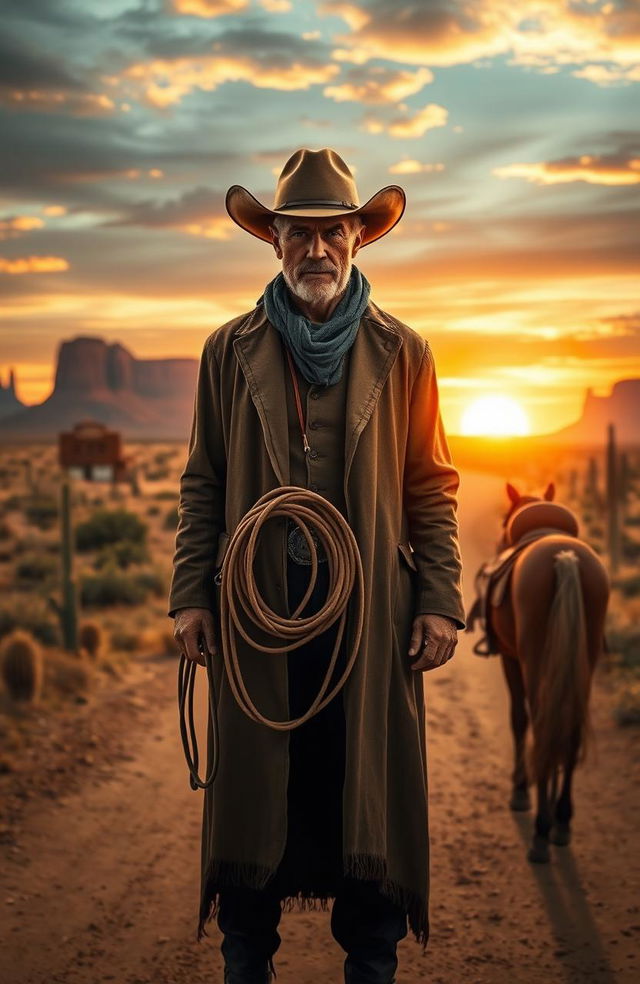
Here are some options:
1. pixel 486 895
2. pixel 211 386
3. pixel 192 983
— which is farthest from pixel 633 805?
pixel 211 386

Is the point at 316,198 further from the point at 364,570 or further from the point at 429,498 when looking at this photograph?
the point at 364,570

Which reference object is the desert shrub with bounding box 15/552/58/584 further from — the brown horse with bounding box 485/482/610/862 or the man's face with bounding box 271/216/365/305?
the man's face with bounding box 271/216/365/305

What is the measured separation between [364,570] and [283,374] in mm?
626

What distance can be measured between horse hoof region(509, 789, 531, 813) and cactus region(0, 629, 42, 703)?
3.76 m

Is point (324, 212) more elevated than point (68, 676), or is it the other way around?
point (324, 212)

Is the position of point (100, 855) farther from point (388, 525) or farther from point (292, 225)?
point (292, 225)

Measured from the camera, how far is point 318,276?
8.79ft

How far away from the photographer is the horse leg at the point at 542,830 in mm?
4562

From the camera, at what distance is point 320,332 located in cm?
268

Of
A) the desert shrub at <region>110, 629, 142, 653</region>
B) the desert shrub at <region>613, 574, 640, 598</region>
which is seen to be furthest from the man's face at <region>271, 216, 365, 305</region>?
the desert shrub at <region>613, 574, 640, 598</region>

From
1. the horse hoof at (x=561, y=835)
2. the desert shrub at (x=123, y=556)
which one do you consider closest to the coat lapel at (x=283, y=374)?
the horse hoof at (x=561, y=835)

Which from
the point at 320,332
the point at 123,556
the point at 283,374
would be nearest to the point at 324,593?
the point at 283,374

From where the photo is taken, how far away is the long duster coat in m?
2.66

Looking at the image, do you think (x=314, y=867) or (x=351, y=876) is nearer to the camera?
(x=351, y=876)
